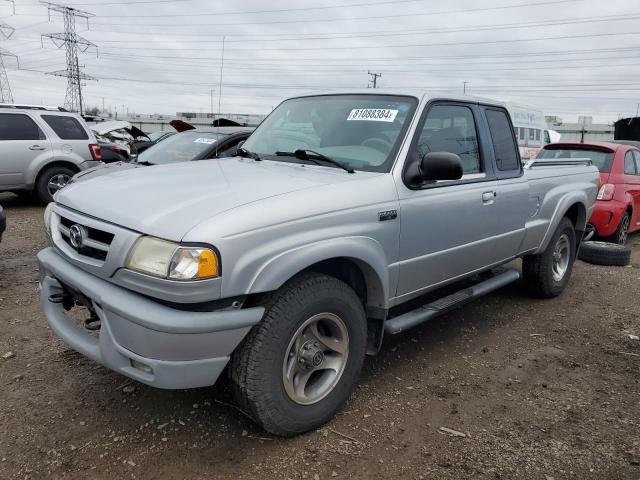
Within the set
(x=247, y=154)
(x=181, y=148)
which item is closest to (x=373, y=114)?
(x=247, y=154)

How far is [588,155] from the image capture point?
8.30 metres

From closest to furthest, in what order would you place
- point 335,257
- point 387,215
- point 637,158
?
point 335,257 → point 387,215 → point 637,158

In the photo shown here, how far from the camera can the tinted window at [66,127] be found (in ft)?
32.7

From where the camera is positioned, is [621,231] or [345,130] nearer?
[345,130]

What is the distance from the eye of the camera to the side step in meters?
3.27

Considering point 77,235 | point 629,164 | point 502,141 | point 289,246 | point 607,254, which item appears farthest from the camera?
point 629,164

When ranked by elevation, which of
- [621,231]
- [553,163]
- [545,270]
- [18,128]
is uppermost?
[553,163]

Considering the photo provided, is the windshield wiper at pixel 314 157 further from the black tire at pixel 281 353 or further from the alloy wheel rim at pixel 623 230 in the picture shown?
the alloy wheel rim at pixel 623 230

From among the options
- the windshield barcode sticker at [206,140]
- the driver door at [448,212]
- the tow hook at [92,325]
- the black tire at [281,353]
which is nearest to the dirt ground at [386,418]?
the black tire at [281,353]

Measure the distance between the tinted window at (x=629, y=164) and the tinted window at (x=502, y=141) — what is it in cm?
465

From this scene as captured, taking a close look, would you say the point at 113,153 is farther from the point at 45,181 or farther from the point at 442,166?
the point at 442,166

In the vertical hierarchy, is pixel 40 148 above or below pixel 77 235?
below

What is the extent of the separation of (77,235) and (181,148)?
5.05 meters

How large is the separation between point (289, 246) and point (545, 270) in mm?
3605
